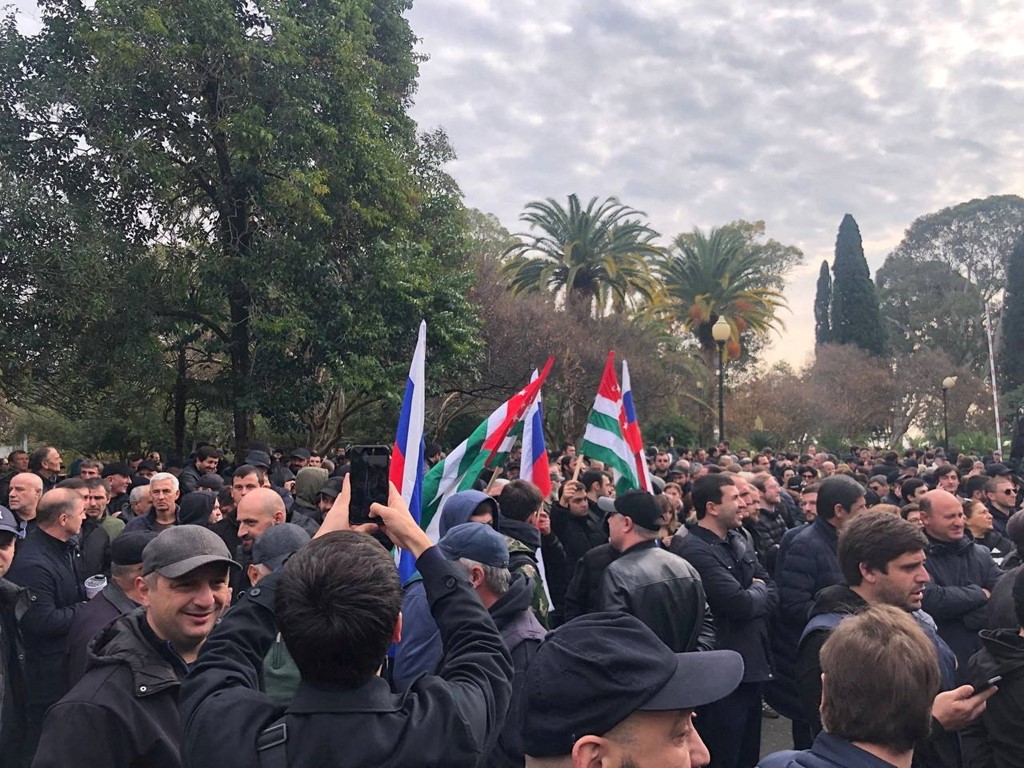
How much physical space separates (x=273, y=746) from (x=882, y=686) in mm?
1501

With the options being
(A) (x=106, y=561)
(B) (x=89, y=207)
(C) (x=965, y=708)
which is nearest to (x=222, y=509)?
(A) (x=106, y=561)

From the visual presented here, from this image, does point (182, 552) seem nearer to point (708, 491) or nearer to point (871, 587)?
point (871, 587)

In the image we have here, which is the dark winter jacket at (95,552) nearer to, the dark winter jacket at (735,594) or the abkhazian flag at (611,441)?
the dark winter jacket at (735,594)

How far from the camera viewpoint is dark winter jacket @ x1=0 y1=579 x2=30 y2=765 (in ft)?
12.5

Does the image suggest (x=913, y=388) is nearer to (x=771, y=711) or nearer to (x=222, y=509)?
(x=771, y=711)

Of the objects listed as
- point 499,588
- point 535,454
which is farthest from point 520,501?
point 535,454

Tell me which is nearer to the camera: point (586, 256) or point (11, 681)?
point (11, 681)

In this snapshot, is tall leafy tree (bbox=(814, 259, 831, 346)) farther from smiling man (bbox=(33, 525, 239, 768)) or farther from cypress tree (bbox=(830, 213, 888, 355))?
smiling man (bbox=(33, 525, 239, 768))

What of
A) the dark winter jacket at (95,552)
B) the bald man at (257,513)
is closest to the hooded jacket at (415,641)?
the bald man at (257,513)

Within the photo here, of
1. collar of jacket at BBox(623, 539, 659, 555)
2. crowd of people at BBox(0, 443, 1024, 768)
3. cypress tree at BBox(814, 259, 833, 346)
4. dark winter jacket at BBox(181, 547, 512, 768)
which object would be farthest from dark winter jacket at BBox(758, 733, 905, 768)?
cypress tree at BBox(814, 259, 833, 346)

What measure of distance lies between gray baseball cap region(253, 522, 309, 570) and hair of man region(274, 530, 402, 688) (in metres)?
1.62

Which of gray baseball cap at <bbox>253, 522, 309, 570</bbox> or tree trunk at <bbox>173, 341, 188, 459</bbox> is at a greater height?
tree trunk at <bbox>173, 341, 188, 459</bbox>

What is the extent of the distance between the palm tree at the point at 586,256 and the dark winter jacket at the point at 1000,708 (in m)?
30.4

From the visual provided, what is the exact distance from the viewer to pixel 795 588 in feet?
16.6
